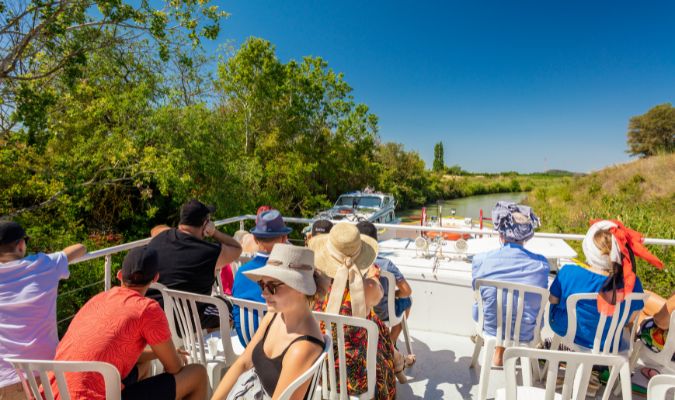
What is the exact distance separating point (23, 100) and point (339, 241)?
774 centimetres


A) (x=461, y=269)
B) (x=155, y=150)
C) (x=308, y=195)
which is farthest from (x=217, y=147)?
(x=461, y=269)

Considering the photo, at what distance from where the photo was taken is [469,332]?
12.0ft

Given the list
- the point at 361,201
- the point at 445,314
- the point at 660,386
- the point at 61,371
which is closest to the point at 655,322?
the point at 660,386

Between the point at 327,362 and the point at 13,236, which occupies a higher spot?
the point at 13,236

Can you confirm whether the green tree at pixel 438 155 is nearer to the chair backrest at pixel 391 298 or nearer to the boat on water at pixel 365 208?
the boat on water at pixel 365 208

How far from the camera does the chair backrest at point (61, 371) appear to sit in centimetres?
133

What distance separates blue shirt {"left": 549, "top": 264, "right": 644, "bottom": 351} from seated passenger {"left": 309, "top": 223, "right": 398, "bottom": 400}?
115 centimetres

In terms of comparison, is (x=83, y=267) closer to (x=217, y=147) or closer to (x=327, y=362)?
(x=217, y=147)

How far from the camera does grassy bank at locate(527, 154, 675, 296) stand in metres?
6.66

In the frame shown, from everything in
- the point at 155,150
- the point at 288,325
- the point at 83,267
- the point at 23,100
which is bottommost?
the point at 83,267

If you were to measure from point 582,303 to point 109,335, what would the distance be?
2.58m

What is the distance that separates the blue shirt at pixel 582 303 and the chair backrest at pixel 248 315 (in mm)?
1889

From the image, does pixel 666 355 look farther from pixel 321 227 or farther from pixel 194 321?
pixel 194 321

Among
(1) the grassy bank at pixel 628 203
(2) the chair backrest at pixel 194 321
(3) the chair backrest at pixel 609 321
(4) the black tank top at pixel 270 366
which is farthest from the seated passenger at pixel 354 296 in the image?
(1) the grassy bank at pixel 628 203
